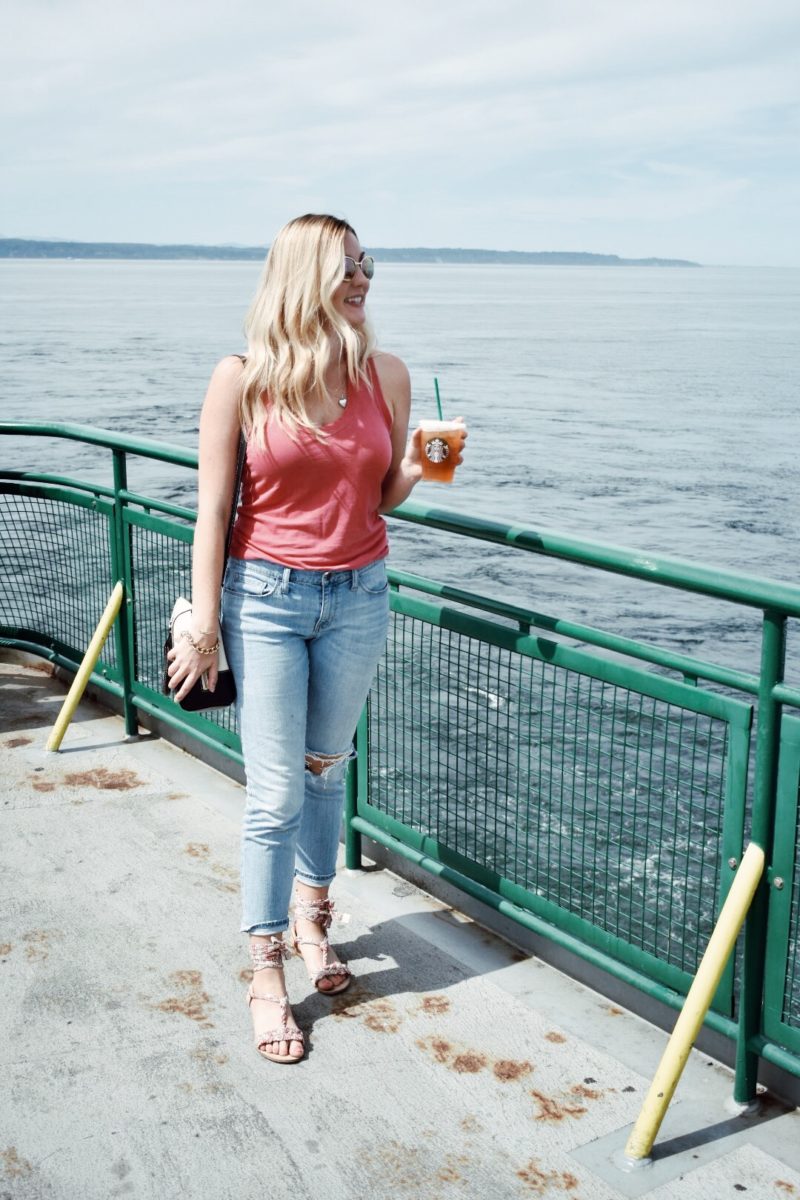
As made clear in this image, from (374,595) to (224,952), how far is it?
116 cm

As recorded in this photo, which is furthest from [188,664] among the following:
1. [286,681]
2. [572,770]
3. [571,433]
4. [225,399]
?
[571,433]

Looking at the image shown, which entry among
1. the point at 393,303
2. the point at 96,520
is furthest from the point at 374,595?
the point at 393,303

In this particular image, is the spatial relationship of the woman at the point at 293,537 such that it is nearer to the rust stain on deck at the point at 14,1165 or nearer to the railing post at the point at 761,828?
the rust stain on deck at the point at 14,1165

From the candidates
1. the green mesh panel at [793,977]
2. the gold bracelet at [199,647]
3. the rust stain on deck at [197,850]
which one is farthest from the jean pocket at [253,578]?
the rust stain on deck at [197,850]

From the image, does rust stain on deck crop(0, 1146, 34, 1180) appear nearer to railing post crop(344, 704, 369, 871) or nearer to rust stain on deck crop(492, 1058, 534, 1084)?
rust stain on deck crop(492, 1058, 534, 1084)

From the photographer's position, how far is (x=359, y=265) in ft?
9.37

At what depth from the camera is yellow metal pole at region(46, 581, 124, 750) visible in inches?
198

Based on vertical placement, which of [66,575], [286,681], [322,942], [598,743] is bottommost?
[322,942]

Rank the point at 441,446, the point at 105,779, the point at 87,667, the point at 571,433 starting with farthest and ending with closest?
the point at 571,433, the point at 87,667, the point at 105,779, the point at 441,446

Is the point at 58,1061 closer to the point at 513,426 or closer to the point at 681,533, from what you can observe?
the point at 681,533

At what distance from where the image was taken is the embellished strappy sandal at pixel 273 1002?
3.00 metres

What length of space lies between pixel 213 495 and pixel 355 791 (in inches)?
58.7

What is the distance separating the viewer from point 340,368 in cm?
286

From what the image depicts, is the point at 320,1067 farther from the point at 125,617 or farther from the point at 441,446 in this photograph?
the point at 125,617
